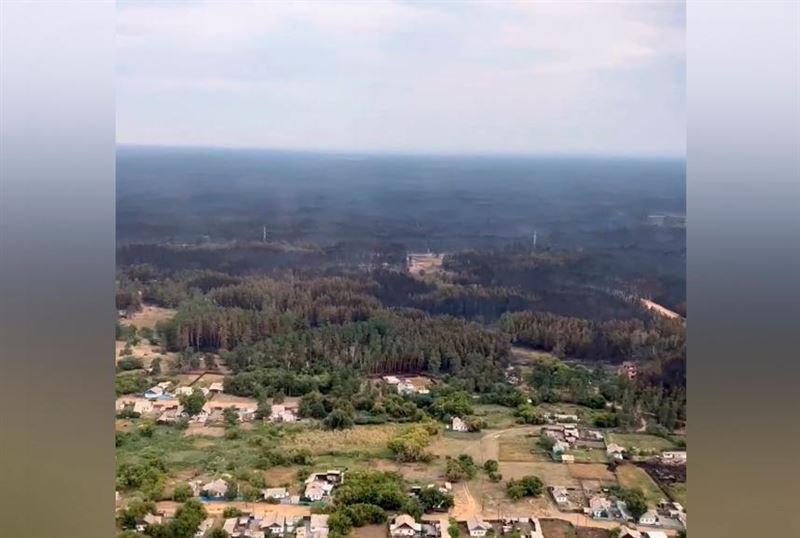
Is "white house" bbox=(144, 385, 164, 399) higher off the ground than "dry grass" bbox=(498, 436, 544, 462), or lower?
higher

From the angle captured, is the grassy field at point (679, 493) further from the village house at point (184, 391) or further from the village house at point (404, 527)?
the village house at point (184, 391)

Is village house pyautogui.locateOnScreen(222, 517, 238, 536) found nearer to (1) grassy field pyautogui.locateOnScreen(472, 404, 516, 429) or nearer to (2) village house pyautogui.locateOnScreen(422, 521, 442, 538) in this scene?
(2) village house pyautogui.locateOnScreen(422, 521, 442, 538)

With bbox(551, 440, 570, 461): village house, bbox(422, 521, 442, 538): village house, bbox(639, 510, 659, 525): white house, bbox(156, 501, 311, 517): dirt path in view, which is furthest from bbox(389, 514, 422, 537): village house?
bbox(639, 510, 659, 525): white house

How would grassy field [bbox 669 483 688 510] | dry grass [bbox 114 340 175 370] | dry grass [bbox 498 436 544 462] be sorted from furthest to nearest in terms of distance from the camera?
dry grass [bbox 114 340 175 370] → dry grass [bbox 498 436 544 462] → grassy field [bbox 669 483 688 510]

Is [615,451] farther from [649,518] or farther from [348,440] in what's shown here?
[348,440]

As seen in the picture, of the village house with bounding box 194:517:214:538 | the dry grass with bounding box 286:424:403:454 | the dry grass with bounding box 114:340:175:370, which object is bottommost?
the village house with bounding box 194:517:214:538

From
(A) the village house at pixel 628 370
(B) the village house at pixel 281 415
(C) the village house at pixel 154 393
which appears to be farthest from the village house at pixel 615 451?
(C) the village house at pixel 154 393
